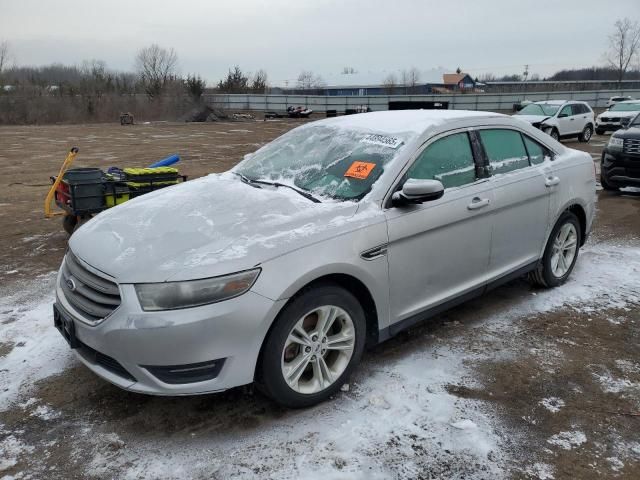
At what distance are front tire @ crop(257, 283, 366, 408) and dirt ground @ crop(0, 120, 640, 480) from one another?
156mm

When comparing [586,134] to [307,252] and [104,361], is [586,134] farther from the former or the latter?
[104,361]

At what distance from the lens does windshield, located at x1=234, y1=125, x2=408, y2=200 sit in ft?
11.8

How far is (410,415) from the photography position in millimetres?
3092

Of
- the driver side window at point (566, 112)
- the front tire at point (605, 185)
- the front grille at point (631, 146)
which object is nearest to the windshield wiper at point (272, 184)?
the front grille at point (631, 146)

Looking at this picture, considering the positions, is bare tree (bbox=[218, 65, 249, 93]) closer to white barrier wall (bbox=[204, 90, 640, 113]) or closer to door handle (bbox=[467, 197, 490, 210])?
white barrier wall (bbox=[204, 90, 640, 113])

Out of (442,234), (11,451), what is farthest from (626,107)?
(11,451)

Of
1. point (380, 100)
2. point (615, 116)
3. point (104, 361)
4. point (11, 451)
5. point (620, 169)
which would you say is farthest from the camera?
point (380, 100)

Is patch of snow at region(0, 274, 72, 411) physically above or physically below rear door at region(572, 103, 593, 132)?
below

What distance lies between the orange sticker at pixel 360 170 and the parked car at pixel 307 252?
0.02 meters

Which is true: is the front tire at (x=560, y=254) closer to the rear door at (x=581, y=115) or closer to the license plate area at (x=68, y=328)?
the license plate area at (x=68, y=328)

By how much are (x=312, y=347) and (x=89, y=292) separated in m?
1.31

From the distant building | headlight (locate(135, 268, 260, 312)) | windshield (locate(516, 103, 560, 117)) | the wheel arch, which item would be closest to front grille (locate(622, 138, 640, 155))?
the wheel arch

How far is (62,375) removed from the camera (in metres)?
3.56

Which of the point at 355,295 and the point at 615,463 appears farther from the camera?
the point at 355,295
